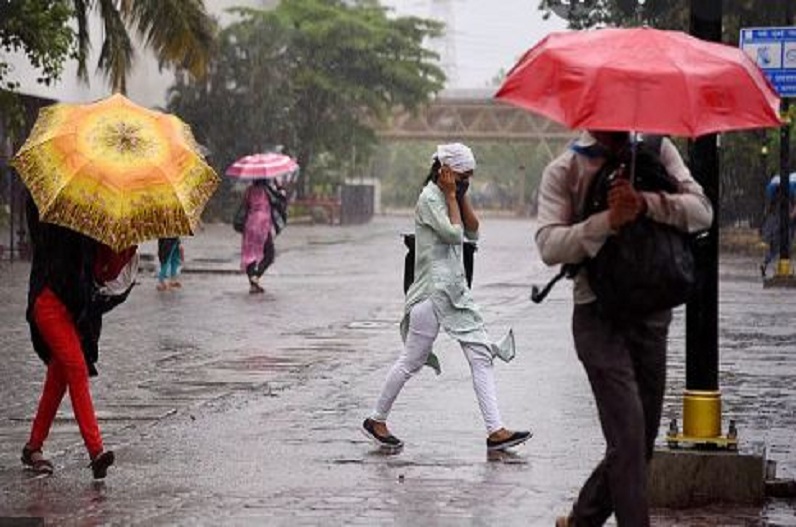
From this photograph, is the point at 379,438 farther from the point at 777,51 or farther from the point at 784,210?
the point at 784,210

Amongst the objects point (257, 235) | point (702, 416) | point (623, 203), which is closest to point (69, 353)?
point (702, 416)

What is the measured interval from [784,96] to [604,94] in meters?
17.0

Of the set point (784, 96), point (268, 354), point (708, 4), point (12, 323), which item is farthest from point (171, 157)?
point (784, 96)

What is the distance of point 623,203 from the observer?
698 centimetres

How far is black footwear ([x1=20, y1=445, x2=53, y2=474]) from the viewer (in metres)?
10.1

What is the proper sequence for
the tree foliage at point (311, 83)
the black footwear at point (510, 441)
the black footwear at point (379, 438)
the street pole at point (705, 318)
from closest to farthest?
the street pole at point (705, 318) < the black footwear at point (510, 441) < the black footwear at point (379, 438) < the tree foliage at point (311, 83)

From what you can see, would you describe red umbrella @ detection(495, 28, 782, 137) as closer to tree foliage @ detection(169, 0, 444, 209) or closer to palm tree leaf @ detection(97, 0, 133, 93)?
palm tree leaf @ detection(97, 0, 133, 93)

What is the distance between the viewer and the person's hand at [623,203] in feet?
22.9

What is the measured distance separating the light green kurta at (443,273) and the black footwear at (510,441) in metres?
0.64

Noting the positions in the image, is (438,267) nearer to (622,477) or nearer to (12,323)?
(622,477)

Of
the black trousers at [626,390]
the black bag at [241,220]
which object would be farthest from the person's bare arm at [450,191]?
the black bag at [241,220]

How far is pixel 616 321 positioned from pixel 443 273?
398 centimetres

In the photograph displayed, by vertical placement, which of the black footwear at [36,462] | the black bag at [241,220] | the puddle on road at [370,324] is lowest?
the puddle on road at [370,324]

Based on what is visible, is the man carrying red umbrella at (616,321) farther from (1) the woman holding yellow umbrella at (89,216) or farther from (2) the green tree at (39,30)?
(2) the green tree at (39,30)
